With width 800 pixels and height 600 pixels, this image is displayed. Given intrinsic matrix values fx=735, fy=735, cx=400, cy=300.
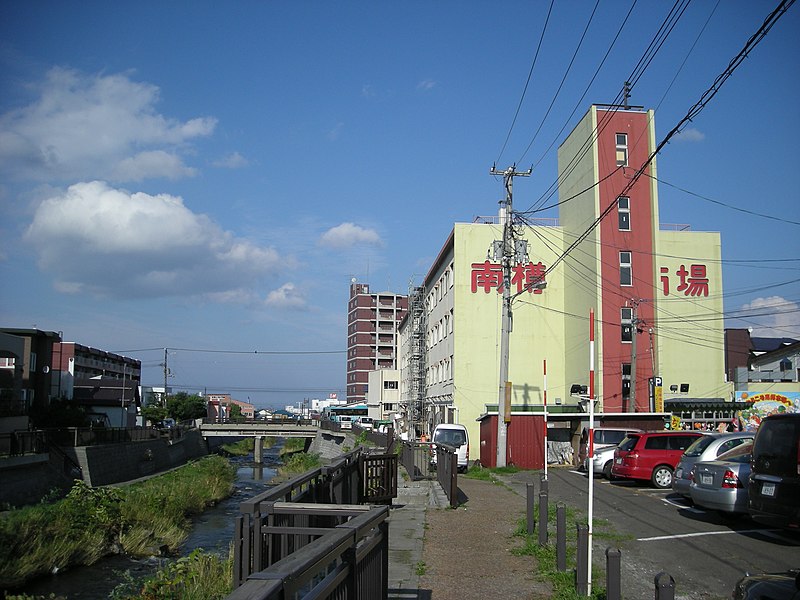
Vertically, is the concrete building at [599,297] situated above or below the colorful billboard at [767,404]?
above

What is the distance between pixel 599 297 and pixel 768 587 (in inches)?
1388

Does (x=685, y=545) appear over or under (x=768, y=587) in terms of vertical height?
under

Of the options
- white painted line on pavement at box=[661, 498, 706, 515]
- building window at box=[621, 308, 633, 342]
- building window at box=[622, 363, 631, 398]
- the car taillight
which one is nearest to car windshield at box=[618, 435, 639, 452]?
white painted line on pavement at box=[661, 498, 706, 515]

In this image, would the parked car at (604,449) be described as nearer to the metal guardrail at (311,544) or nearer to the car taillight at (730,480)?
the car taillight at (730,480)

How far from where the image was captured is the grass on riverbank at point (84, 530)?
16766 mm

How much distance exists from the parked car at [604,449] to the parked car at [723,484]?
841cm

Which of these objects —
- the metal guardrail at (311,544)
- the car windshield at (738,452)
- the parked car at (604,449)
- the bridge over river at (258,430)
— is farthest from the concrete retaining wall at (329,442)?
the metal guardrail at (311,544)

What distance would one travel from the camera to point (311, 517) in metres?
6.71

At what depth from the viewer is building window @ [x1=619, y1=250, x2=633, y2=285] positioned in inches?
1602

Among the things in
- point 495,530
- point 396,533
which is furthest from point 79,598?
point 495,530

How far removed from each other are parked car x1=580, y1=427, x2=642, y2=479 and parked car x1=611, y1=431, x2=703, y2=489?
1594 millimetres

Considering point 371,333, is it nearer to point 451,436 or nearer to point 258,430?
point 258,430

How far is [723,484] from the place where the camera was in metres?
13.2

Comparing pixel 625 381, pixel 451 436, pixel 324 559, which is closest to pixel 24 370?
pixel 451 436
